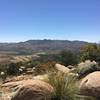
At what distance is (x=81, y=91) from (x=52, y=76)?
1091 millimetres

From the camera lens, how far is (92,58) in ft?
58.7

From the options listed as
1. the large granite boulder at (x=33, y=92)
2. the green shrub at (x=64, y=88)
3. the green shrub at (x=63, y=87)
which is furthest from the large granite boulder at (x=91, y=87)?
the large granite boulder at (x=33, y=92)

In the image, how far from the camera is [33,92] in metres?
7.88

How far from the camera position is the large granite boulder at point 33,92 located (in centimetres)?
783

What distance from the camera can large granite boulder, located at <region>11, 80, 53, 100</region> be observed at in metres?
7.83

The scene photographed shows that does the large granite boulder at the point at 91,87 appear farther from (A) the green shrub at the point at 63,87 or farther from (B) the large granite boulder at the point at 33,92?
(B) the large granite boulder at the point at 33,92

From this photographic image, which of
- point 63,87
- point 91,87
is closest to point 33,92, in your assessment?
point 63,87

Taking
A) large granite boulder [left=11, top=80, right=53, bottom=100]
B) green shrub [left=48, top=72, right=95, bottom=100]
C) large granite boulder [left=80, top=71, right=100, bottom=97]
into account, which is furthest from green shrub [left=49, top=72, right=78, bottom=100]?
large granite boulder [left=80, top=71, right=100, bottom=97]

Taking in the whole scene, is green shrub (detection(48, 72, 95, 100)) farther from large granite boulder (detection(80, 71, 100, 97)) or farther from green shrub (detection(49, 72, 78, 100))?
large granite boulder (detection(80, 71, 100, 97))

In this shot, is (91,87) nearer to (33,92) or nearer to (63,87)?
(63,87)

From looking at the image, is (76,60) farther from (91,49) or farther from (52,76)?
(52,76)

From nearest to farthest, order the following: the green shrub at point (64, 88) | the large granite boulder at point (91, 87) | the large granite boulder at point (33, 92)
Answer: the large granite boulder at point (33, 92) < the green shrub at point (64, 88) < the large granite boulder at point (91, 87)

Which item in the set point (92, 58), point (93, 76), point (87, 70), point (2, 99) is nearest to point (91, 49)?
point (92, 58)

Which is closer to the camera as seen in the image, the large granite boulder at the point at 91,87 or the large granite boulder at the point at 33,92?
the large granite boulder at the point at 33,92
